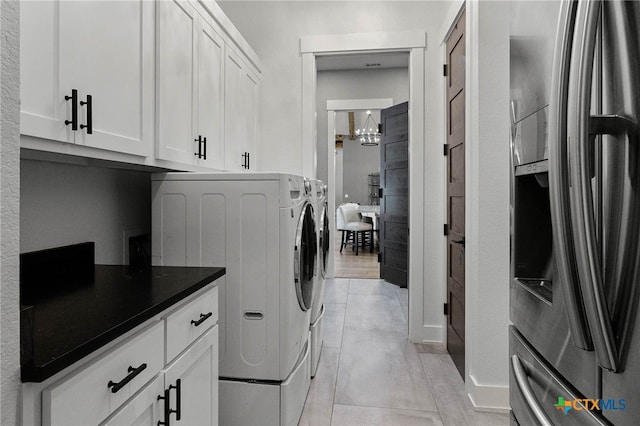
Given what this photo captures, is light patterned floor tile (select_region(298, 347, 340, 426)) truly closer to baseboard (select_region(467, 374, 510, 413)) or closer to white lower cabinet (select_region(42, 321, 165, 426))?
baseboard (select_region(467, 374, 510, 413))

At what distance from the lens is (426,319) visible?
321cm

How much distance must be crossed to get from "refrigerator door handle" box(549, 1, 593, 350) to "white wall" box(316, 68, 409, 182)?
5.39 meters

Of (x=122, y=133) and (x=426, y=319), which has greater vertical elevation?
(x=122, y=133)

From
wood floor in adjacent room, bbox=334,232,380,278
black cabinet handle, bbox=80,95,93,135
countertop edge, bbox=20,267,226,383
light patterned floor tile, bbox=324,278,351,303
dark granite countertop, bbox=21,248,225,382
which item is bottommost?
light patterned floor tile, bbox=324,278,351,303

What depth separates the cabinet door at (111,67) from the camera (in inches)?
45.2

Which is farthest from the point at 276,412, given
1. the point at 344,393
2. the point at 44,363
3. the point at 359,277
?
the point at 359,277

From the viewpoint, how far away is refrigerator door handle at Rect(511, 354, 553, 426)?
81 cm

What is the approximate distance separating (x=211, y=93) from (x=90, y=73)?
1.09 m

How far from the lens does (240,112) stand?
9.23ft

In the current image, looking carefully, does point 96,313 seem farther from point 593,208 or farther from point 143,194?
point 143,194

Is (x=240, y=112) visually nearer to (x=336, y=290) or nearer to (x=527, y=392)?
(x=527, y=392)

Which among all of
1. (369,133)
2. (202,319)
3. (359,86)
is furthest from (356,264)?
(202,319)

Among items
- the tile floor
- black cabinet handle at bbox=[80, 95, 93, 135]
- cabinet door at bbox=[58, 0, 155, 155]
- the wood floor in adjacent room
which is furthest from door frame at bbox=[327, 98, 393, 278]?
black cabinet handle at bbox=[80, 95, 93, 135]

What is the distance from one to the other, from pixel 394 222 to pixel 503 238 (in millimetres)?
2868
